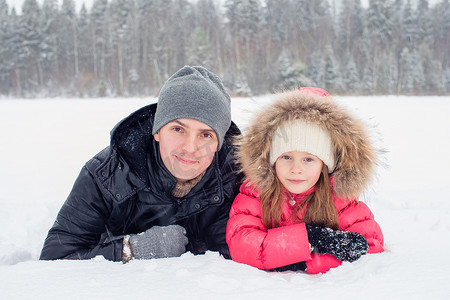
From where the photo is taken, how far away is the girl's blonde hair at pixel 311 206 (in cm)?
198

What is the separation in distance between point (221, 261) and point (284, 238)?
0.38 meters

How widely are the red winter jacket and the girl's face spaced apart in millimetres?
197

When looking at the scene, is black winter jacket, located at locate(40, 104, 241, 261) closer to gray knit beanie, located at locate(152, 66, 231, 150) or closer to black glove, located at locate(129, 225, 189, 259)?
black glove, located at locate(129, 225, 189, 259)

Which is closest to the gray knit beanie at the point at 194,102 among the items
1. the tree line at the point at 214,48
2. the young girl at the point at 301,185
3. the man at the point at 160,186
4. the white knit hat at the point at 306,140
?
the man at the point at 160,186

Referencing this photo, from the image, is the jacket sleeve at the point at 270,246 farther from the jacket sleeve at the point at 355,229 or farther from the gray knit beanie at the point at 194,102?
the gray knit beanie at the point at 194,102

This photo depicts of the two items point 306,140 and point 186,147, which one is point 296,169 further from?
point 186,147

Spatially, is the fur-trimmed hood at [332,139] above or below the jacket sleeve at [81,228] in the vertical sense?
above

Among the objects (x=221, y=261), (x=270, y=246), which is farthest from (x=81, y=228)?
(x=270, y=246)

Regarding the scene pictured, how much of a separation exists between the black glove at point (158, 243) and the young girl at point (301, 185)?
12.7 inches

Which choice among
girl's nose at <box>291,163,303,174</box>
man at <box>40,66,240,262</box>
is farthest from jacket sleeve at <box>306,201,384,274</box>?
man at <box>40,66,240,262</box>

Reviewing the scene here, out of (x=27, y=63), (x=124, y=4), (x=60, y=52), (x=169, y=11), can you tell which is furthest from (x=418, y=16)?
(x=27, y=63)

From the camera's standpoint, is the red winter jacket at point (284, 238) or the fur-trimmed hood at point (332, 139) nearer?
the red winter jacket at point (284, 238)

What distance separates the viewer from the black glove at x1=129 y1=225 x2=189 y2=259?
6.31ft

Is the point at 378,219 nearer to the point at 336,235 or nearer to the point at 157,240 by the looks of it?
the point at 336,235
